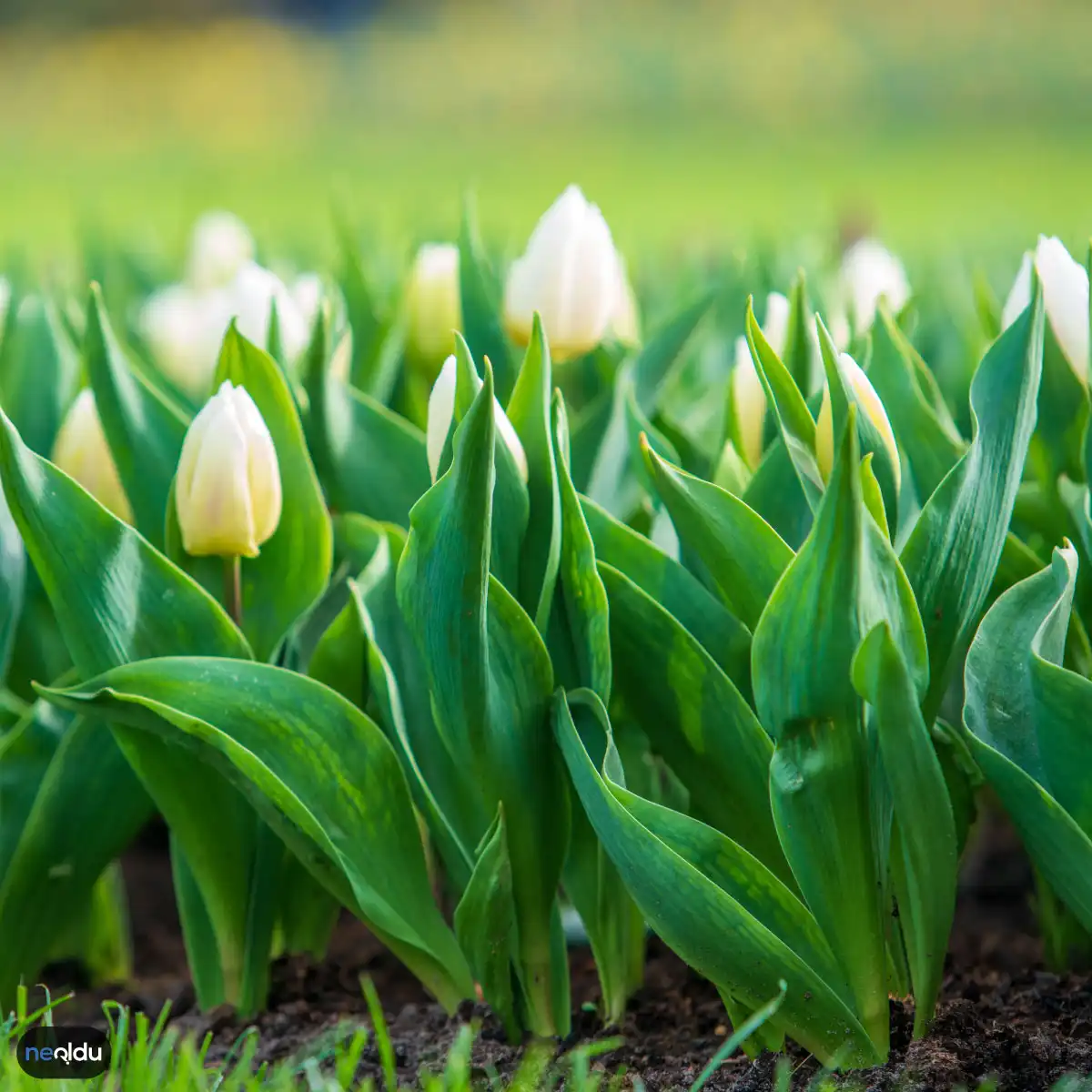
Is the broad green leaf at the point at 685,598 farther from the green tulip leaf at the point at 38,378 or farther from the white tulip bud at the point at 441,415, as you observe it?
the green tulip leaf at the point at 38,378

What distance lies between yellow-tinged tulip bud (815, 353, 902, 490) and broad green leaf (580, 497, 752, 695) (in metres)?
0.13

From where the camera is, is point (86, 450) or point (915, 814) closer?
point (915, 814)

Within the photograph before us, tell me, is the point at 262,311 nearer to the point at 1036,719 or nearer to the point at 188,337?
the point at 188,337

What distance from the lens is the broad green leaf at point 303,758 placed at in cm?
107

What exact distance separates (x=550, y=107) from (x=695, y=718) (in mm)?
19622

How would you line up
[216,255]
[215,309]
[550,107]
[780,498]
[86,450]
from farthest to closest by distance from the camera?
[550,107] < [216,255] < [215,309] < [86,450] < [780,498]

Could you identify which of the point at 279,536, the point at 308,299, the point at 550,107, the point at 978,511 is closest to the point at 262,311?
the point at 308,299

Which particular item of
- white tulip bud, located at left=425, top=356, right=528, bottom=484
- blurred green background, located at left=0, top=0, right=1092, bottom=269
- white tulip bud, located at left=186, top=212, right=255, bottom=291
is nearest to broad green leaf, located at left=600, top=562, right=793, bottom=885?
white tulip bud, located at left=425, top=356, right=528, bottom=484

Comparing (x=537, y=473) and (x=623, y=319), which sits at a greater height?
(x=623, y=319)

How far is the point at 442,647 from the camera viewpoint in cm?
107

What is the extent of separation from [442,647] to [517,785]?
13 cm

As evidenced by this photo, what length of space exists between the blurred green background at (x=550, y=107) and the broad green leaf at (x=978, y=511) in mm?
6386

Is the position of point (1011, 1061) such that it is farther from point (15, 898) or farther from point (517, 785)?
point (15, 898)

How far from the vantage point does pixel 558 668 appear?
45.8 inches
